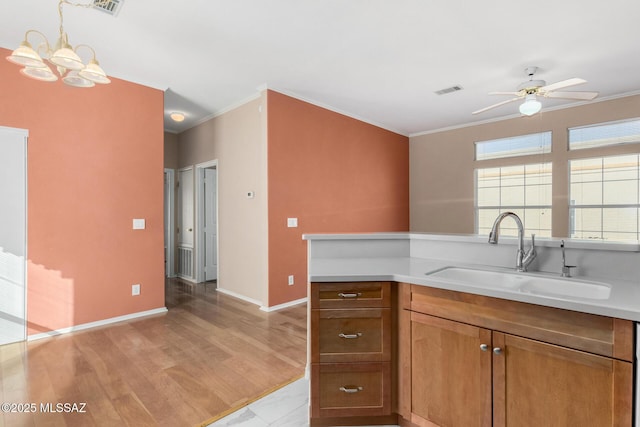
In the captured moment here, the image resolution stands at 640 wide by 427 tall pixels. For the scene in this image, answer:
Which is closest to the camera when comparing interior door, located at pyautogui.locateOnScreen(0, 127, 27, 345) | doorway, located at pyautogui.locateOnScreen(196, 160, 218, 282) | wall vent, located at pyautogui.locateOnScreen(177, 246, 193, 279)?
interior door, located at pyautogui.locateOnScreen(0, 127, 27, 345)

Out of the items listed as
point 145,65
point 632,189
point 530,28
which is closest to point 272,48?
point 145,65

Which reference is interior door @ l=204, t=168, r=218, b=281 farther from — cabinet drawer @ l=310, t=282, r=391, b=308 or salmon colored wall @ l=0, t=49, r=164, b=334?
cabinet drawer @ l=310, t=282, r=391, b=308

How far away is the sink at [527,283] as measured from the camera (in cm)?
152

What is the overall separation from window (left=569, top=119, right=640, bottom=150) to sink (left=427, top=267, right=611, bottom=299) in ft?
14.1

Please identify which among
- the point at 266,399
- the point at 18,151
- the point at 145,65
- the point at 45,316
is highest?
the point at 145,65

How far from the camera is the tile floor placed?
187cm

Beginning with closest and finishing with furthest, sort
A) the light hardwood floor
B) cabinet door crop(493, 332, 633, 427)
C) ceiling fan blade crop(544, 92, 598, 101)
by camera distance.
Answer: cabinet door crop(493, 332, 633, 427), the light hardwood floor, ceiling fan blade crop(544, 92, 598, 101)

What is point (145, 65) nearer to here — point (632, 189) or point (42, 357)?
point (42, 357)

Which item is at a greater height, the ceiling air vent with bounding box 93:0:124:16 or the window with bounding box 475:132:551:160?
the ceiling air vent with bounding box 93:0:124:16

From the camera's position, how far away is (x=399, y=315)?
174 cm

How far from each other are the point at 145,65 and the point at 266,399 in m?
3.42

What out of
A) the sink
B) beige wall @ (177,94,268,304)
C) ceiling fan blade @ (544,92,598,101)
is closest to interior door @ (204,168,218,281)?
beige wall @ (177,94,268,304)

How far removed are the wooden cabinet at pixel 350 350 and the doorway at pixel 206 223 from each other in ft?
13.7

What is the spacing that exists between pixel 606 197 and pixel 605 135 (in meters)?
0.89
